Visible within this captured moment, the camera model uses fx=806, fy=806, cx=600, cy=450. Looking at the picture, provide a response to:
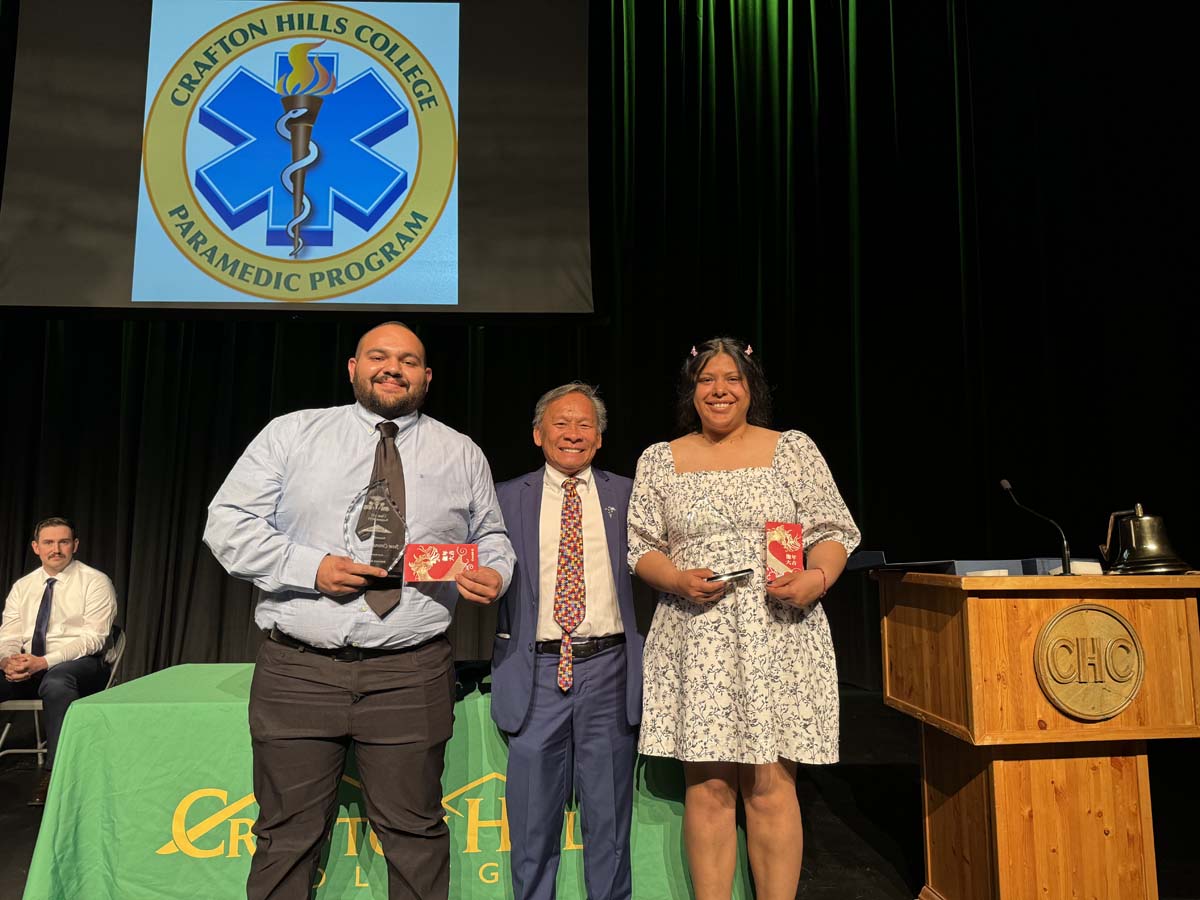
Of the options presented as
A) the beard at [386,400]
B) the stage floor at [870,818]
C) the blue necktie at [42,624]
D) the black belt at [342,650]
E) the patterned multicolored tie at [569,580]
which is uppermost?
the beard at [386,400]

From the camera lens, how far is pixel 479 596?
72.5 inches

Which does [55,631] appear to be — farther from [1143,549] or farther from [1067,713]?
[1143,549]

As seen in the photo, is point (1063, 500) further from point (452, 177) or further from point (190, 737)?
point (190, 737)

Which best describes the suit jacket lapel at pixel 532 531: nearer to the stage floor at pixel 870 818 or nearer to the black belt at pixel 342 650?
the black belt at pixel 342 650

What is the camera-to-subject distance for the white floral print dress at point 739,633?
1912 mm

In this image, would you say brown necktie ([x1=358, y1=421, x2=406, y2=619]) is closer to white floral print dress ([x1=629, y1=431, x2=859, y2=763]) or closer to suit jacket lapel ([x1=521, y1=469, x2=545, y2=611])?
suit jacket lapel ([x1=521, y1=469, x2=545, y2=611])

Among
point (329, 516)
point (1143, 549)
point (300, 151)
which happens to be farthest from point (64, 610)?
point (1143, 549)

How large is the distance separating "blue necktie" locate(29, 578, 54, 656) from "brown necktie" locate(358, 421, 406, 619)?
2.72 metres

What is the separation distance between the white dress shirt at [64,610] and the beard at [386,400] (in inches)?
98.7

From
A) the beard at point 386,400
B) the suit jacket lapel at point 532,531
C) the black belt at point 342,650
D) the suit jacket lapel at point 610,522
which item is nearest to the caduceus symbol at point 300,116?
the beard at point 386,400

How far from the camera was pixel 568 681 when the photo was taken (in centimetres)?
204

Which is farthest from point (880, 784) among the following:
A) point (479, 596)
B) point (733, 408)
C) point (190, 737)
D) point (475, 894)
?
point (190, 737)

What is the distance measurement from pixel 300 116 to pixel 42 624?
8.54ft

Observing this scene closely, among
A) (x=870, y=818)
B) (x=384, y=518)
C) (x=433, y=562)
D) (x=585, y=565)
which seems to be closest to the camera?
(x=433, y=562)
